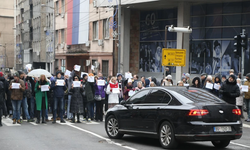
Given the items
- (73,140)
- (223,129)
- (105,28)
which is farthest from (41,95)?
(105,28)

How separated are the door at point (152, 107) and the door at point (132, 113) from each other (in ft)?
0.62

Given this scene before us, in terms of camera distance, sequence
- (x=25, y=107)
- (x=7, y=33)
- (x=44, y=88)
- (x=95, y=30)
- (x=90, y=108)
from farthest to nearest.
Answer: (x=7, y=33) → (x=95, y=30) → (x=90, y=108) → (x=25, y=107) → (x=44, y=88)

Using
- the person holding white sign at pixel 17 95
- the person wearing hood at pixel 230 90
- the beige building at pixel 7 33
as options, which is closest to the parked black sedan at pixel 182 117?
the person wearing hood at pixel 230 90

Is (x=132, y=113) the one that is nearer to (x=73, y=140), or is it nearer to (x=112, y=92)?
(x=73, y=140)

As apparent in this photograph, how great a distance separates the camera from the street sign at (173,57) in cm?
2381

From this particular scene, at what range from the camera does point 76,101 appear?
17859 mm

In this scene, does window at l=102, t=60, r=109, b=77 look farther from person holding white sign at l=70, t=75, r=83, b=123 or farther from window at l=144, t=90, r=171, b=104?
window at l=144, t=90, r=171, b=104

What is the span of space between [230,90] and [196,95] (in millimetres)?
5955

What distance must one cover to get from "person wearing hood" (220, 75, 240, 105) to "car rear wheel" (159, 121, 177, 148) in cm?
618

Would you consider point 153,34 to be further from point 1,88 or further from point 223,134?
point 223,134

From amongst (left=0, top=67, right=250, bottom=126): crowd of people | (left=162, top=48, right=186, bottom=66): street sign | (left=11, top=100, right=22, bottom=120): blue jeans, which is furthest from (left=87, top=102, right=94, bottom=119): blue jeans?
(left=162, top=48, right=186, bottom=66): street sign

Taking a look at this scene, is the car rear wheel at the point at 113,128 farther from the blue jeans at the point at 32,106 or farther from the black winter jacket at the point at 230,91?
the blue jeans at the point at 32,106

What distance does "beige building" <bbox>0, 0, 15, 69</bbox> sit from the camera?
98.1 m

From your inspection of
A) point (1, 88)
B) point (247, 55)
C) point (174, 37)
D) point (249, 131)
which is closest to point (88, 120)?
point (1, 88)
